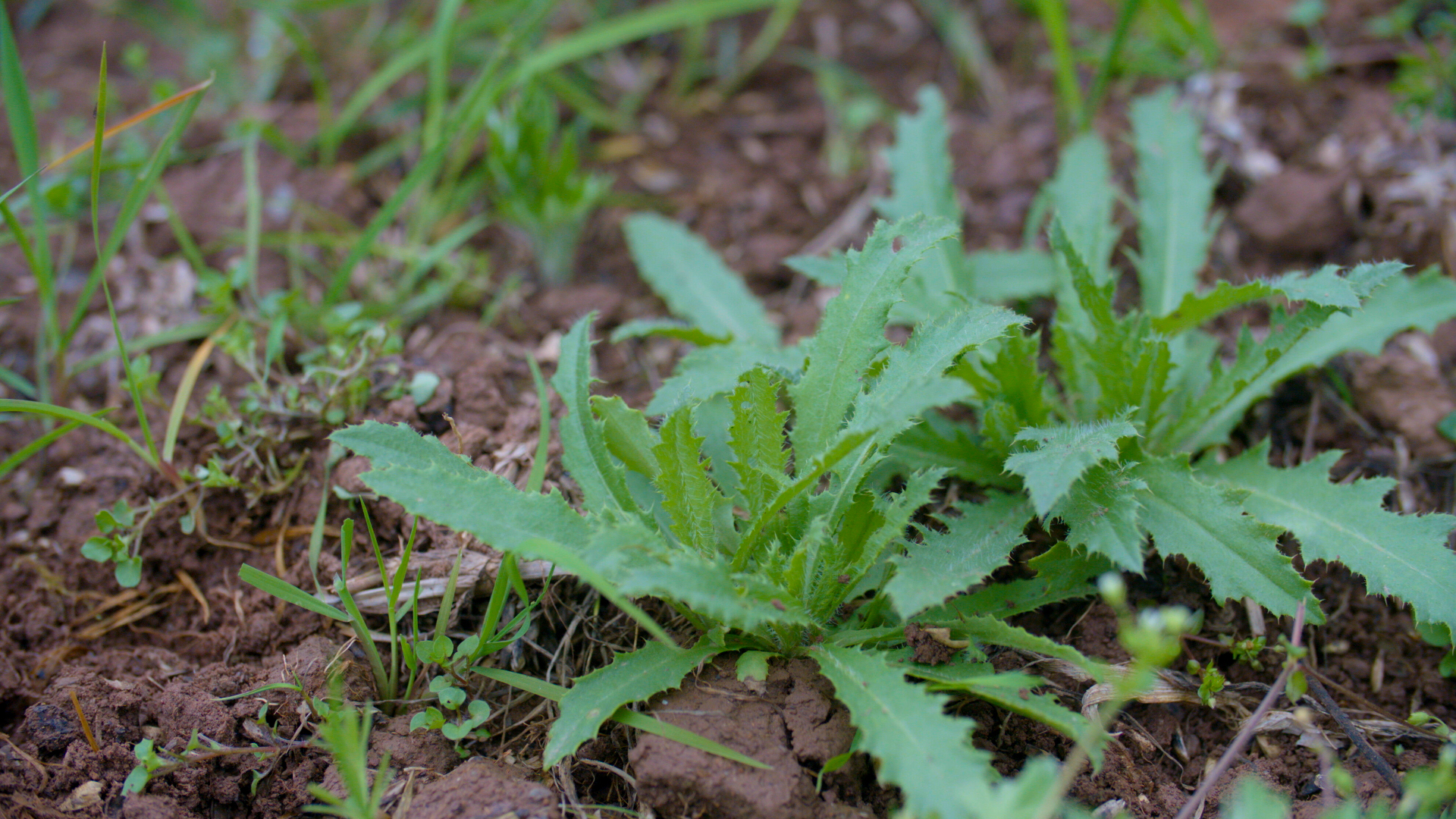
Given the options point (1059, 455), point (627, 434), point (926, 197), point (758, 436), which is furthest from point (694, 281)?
point (1059, 455)

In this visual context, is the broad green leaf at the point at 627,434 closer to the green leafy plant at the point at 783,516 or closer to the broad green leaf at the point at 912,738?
the green leafy plant at the point at 783,516

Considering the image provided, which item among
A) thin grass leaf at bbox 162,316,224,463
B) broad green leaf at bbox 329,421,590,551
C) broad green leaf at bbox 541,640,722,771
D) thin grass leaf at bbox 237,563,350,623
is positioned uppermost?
broad green leaf at bbox 329,421,590,551

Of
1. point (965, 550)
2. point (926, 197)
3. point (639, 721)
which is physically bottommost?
point (639, 721)

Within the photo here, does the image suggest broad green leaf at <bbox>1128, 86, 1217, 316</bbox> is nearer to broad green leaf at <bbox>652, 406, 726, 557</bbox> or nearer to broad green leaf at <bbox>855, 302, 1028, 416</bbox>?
broad green leaf at <bbox>855, 302, 1028, 416</bbox>

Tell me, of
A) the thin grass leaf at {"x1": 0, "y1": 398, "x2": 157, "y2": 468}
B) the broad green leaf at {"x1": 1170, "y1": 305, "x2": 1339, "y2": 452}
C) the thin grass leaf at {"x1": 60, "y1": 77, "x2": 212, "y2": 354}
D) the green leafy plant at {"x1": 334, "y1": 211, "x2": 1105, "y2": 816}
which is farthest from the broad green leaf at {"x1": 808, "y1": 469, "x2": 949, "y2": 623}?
the thin grass leaf at {"x1": 60, "y1": 77, "x2": 212, "y2": 354}

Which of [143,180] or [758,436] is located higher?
[143,180]

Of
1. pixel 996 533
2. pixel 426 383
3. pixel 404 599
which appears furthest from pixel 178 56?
pixel 996 533

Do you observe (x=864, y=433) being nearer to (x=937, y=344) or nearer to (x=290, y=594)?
(x=937, y=344)
